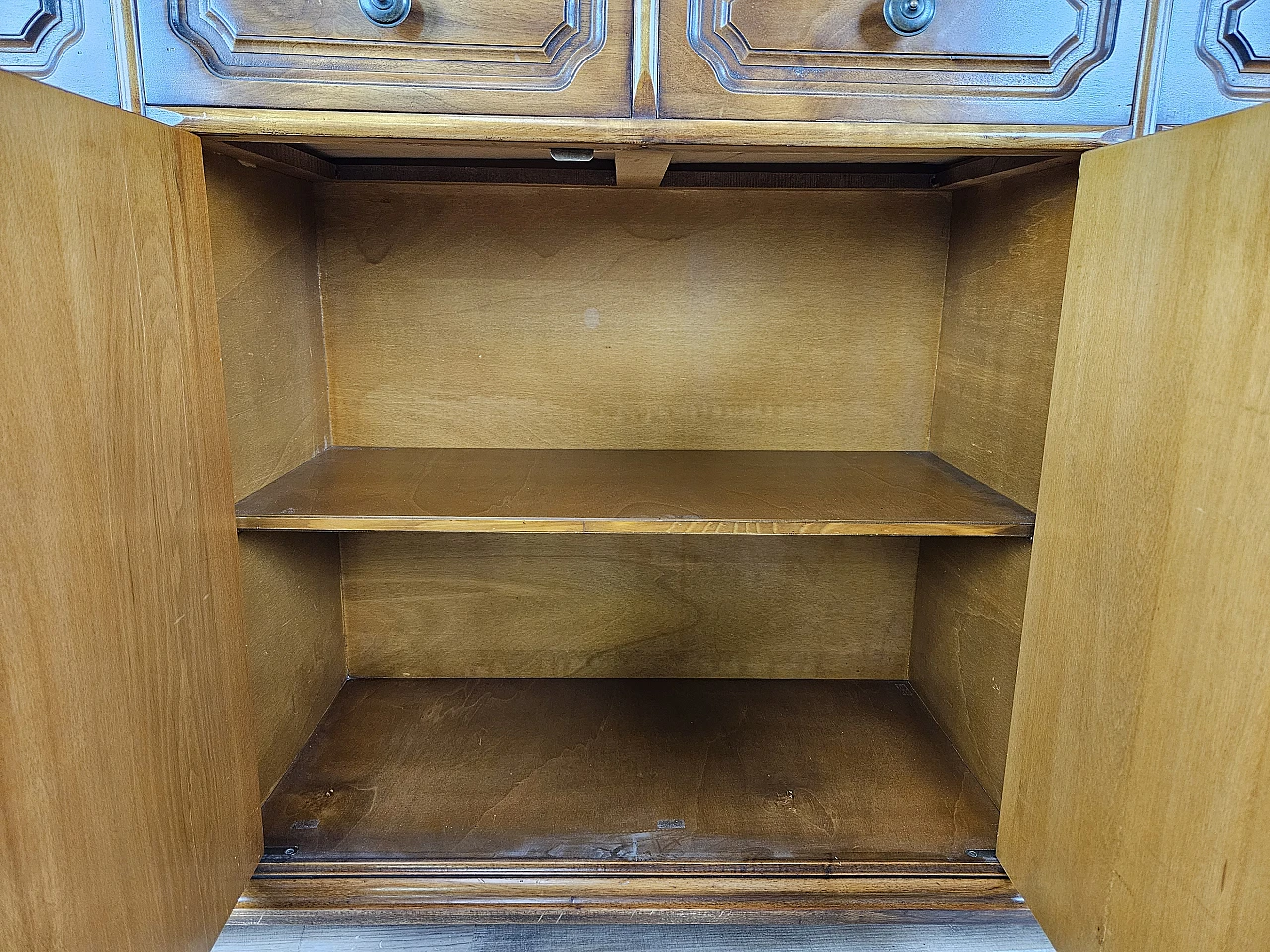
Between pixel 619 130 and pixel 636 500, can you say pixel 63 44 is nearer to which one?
pixel 619 130

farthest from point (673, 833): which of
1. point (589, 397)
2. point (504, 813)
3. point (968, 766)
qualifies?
point (589, 397)

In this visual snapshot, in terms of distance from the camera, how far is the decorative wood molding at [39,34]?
0.63 meters

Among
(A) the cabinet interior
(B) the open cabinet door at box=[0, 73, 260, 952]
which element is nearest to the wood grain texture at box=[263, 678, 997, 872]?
(A) the cabinet interior

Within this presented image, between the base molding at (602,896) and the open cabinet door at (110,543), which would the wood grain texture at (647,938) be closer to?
the base molding at (602,896)

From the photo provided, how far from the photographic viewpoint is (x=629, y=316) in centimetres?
113

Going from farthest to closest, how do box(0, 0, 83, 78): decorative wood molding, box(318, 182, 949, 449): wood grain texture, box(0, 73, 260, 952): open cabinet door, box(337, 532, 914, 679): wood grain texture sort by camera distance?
box(337, 532, 914, 679): wood grain texture, box(318, 182, 949, 449): wood grain texture, box(0, 0, 83, 78): decorative wood molding, box(0, 73, 260, 952): open cabinet door

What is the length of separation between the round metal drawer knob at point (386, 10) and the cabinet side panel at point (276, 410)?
245mm

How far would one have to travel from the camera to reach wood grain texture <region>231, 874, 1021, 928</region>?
825mm

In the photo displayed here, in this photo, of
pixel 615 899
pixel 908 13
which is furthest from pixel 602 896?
pixel 908 13

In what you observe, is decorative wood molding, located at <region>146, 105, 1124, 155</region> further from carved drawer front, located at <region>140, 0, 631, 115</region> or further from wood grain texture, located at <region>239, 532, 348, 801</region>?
wood grain texture, located at <region>239, 532, 348, 801</region>

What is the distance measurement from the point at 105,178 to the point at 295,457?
1.59ft

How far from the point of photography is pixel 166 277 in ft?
2.21

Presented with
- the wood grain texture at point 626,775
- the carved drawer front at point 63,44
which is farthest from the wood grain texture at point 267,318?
the wood grain texture at point 626,775

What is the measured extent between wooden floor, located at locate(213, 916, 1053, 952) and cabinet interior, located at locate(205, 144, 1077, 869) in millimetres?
125
